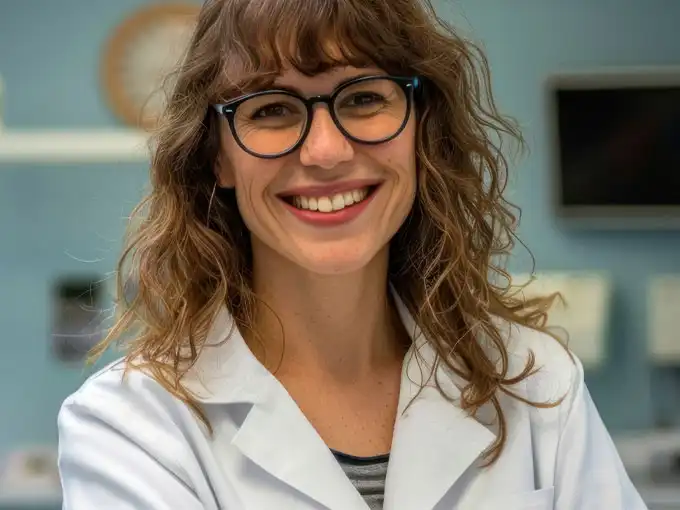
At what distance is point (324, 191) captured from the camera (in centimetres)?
108

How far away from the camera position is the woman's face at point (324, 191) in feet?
3.43

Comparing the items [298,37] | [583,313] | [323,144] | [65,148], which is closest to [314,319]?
[323,144]

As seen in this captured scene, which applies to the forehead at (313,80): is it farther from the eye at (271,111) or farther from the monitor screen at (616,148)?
the monitor screen at (616,148)

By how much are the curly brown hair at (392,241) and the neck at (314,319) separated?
36 millimetres

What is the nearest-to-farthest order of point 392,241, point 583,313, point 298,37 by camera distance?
point 298,37
point 392,241
point 583,313

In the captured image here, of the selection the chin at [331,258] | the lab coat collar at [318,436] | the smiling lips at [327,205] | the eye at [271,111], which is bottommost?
the lab coat collar at [318,436]

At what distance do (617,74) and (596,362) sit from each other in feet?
3.26

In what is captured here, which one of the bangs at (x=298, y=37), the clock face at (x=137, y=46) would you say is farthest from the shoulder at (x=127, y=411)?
the clock face at (x=137, y=46)

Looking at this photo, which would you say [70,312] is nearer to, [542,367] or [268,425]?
[268,425]

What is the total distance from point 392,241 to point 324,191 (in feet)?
0.89

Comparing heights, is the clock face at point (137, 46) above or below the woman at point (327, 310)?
above

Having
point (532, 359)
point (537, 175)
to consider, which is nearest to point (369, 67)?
point (532, 359)

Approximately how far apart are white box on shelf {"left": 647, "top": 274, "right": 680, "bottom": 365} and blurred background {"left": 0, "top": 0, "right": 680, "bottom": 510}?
22 mm

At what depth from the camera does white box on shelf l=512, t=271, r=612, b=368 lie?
271cm
